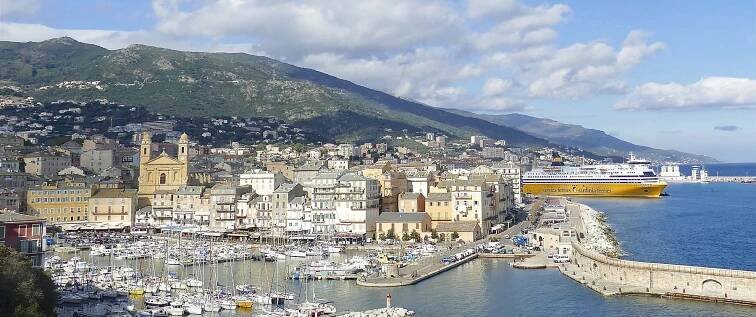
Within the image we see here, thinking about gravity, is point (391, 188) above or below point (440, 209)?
above

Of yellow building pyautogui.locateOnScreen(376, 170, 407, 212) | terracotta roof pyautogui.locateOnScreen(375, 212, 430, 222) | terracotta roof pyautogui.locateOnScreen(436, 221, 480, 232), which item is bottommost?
terracotta roof pyautogui.locateOnScreen(436, 221, 480, 232)

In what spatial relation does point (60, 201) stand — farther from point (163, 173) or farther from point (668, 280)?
point (668, 280)

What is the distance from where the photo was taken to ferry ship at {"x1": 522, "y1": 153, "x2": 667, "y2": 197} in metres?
124

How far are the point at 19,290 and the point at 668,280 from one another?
2818 cm

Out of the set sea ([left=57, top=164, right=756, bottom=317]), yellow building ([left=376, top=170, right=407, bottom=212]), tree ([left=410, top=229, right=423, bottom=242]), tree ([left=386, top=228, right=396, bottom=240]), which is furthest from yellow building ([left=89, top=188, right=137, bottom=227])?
tree ([left=410, top=229, right=423, bottom=242])

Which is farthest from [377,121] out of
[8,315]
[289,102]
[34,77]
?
[8,315]

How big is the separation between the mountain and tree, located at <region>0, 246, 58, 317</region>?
12766cm

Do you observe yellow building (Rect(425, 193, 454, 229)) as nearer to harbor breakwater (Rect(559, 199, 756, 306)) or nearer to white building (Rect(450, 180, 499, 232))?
white building (Rect(450, 180, 499, 232))

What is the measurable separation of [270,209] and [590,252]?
29.3 meters

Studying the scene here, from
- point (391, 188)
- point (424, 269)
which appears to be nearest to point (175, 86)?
point (391, 188)

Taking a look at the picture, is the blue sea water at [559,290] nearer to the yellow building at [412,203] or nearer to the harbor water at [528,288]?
the harbor water at [528,288]

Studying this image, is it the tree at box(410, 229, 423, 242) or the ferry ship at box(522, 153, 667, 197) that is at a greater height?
the ferry ship at box(522, 153, 667, 197)

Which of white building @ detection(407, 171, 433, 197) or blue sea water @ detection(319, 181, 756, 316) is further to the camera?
white building @ detection(407, 171, 433, 197)

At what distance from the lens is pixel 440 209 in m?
63.5
